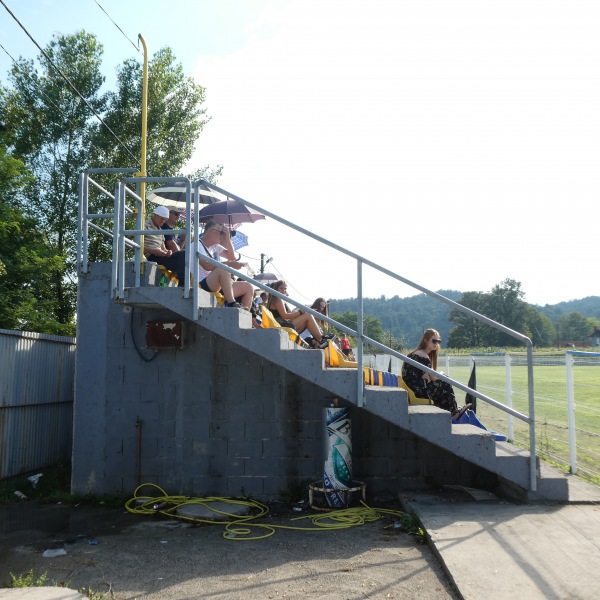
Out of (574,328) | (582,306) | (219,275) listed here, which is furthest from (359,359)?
(582,306)

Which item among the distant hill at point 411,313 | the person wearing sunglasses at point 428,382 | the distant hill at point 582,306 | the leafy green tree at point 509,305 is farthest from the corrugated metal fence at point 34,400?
the distant hill at point 582,306

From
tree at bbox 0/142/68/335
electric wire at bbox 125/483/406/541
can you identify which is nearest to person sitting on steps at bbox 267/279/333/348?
electric wire at bbox 125/483/406/541

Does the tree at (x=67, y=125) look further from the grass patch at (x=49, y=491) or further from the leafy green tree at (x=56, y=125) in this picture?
the grass patch at (x=49, y=491)

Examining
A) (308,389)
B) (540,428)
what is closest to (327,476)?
(308,389)

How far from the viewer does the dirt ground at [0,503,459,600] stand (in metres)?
4.21

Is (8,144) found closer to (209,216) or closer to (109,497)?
(209,216)

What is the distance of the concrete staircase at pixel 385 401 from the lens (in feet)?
19.5

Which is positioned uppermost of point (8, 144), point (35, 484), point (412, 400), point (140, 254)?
point (8, 144)

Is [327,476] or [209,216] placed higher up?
[209,216]

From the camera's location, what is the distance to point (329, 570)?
4551mm

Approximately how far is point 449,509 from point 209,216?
17.8 ft

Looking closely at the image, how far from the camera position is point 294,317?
8055 mm

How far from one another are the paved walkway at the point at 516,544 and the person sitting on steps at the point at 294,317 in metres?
2.33

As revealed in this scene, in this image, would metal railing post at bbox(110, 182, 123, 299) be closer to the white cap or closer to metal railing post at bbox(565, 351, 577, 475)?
the white cap
